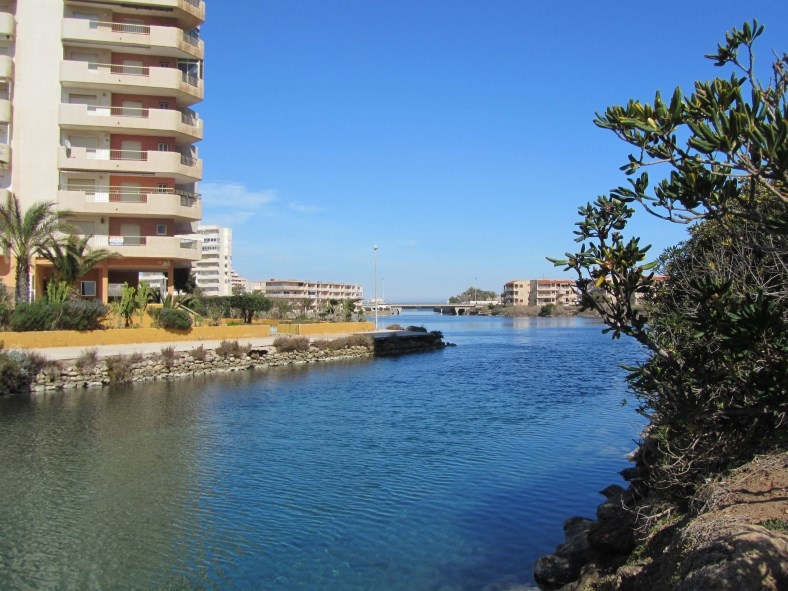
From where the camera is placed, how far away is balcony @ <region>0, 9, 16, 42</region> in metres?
37.9

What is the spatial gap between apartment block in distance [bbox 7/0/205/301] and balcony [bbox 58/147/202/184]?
0.06m

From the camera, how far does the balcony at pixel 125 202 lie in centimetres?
3869

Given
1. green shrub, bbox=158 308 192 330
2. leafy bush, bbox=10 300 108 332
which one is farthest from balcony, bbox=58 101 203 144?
leafy bush, bbox=10 300 108 332

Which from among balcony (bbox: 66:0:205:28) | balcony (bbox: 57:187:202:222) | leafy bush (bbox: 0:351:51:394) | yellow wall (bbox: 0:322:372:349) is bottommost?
leafy bush (bbox: 0:351:51:394)

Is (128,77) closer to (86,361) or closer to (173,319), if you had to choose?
(173,319)

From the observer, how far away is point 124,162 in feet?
130

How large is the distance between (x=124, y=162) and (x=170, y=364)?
1415 centimetres

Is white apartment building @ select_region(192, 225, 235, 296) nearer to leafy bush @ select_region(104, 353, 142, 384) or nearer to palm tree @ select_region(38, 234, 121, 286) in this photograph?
palm tree @ select_region(38, 234, 121, 286)

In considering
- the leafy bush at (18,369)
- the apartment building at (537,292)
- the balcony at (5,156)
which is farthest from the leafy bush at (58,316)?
the apartment building at (537,292)

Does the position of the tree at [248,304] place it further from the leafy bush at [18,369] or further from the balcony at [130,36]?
the leafy bush at [18,369]

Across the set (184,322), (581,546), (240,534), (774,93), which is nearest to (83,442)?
(240,534)

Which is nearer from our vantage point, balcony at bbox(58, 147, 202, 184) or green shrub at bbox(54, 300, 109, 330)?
green shrub at bbox(54, 300, 109, 330)

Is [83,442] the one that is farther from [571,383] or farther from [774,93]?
[571,383]

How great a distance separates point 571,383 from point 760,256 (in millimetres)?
21962
